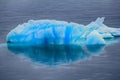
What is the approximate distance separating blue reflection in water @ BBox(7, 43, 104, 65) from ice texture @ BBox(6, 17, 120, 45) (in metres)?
0.19

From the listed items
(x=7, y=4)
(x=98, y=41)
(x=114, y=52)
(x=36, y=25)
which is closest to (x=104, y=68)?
(x=114, y=52)

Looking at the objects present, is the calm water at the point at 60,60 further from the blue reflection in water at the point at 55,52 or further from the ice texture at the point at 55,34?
the ice texture at the point at 55,34

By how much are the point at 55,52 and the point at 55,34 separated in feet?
2.09

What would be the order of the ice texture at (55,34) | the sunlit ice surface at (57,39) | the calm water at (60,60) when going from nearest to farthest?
the calm water at (60,60), the sunlit ice surface at (57,39), the ice texture at (55,34)

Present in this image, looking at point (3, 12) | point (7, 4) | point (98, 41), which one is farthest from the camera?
point (7, 4)

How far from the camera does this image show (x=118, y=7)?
12.9 meters

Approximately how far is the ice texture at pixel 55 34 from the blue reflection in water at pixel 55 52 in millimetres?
192

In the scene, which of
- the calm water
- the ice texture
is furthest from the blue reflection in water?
the ice texture

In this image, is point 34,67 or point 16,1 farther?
point 16,1

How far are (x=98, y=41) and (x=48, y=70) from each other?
66.6 inches

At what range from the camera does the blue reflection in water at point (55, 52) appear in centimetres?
795

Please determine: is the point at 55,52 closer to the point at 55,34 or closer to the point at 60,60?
the point at 60,60

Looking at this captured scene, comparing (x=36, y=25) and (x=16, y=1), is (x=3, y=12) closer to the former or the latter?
(x=16, y=1)

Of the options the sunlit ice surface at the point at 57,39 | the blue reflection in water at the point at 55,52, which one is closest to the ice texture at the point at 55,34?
the sunlit ice surface at the point at 57,39
